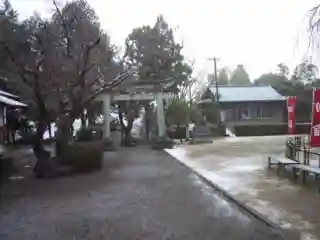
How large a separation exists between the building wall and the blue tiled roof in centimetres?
54

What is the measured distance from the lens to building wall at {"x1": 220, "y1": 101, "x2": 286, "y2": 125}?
152 feet

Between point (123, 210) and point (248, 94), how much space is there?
3918 centimetres

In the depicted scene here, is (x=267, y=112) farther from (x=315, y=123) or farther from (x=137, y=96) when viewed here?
(x=315, y=123)

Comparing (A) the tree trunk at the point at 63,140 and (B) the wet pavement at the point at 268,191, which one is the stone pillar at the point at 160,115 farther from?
(A) the tree trunk at the point at 63,140

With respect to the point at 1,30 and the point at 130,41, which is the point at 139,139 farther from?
the point at 1,30

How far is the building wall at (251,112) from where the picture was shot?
1821 inches

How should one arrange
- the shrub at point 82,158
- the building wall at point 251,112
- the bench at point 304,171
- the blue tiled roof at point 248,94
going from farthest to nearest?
the building wall at point 251,112
the blue tiled roof at point 248,94
the shrub at point 82,158
the bench at point 304,171

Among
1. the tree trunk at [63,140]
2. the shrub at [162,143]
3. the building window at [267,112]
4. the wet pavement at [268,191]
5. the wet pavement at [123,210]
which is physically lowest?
the wet pavement at [123,210]

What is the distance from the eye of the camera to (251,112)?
46.6m

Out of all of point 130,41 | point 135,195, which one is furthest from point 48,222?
point 130,41

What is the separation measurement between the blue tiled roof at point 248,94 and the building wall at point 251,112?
0.54 metres

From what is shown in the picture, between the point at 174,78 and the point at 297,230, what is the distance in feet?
91.9

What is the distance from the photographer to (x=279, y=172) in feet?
47.2

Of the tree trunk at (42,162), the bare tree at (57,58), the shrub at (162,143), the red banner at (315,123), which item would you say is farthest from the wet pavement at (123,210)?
the shrub at (162,143)
